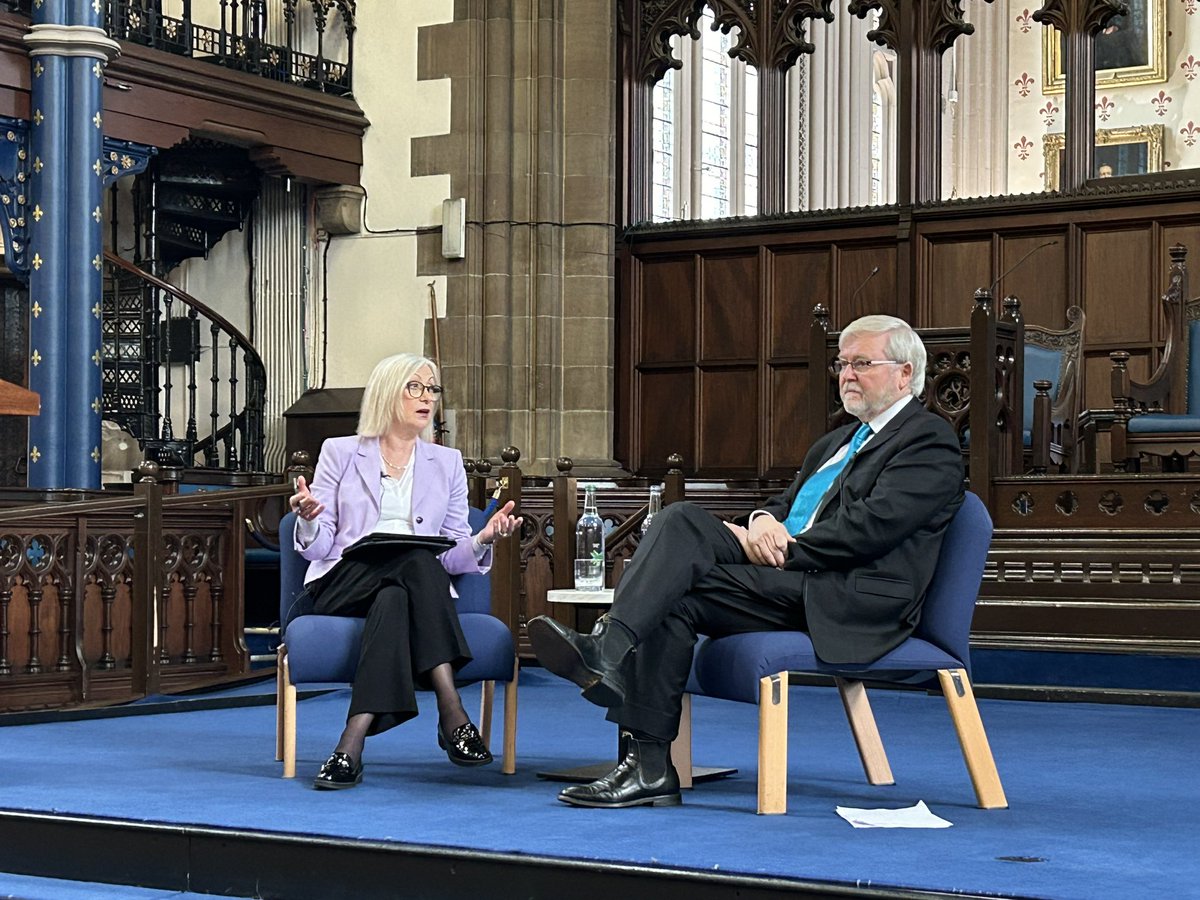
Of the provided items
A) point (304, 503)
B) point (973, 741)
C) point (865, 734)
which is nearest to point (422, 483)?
point (304, 503)

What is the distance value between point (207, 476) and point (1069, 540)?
5.15 metres

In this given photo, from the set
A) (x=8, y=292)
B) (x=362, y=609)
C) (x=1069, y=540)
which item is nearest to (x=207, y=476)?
(x=8, y=292)

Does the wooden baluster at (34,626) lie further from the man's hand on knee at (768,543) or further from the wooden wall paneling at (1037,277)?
the wooden wall paneling at (1037,277)

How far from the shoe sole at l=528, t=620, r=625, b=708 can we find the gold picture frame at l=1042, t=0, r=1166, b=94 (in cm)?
1414

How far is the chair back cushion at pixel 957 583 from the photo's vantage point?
4387 millimetres

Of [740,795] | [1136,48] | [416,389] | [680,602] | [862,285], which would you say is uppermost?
[1136,48]

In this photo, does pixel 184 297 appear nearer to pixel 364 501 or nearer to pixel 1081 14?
pixel 1081 14

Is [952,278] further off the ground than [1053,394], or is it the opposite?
[952,278]

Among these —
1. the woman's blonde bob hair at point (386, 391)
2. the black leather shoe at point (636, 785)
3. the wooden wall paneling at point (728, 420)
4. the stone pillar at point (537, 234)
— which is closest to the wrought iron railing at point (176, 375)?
the stone pillar at point (537, 234)

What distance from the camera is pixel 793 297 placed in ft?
36.6

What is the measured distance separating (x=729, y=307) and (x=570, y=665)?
7373 millimetres

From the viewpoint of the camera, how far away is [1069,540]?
25.1ft

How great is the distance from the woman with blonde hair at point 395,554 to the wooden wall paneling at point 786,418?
5903 millimetres

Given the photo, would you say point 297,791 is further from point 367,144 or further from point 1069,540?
point 367,144
